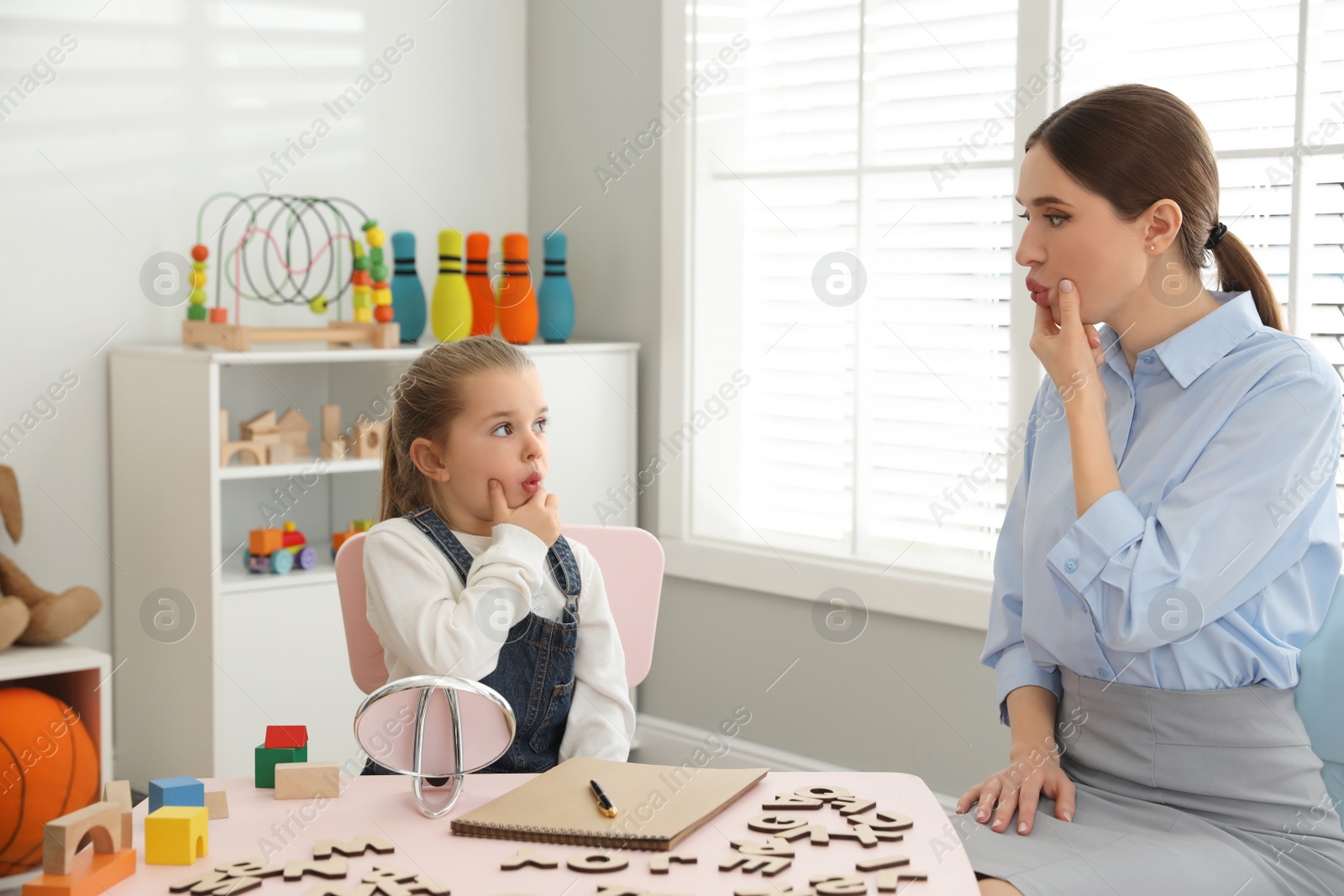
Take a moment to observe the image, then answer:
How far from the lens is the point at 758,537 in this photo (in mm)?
3309

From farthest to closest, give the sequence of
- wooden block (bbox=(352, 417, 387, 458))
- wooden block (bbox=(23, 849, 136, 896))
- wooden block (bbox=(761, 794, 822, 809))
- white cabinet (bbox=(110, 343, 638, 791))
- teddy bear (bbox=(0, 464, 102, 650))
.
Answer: wooden block (bbox=(352, 417, 387, 458)) < white cabinet (bbox=(110, 343, 638, 791)) < teddy bear (bbox=(0, 464, 102, 650)) < wooden block (bbox=(761, 794, 822, 809)) < wooden block (bbox=(23, 849, 136, 896))

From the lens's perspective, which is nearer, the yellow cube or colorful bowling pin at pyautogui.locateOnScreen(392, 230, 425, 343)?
the yellow cube

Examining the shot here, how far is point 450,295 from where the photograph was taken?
3.20 meters

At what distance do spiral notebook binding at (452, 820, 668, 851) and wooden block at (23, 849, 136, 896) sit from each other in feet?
0.90

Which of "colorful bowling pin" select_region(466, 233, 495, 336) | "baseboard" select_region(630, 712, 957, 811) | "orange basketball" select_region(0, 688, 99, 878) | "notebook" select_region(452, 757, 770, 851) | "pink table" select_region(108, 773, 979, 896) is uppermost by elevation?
"colorful bowling pin" select_region(466, 233, 495, 336)

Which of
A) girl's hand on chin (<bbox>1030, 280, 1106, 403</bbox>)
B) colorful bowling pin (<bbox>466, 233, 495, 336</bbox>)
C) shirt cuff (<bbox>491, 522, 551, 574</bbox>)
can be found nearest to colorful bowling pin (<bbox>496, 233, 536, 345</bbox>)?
colorful bowling pin (<bbox>466, 233, 495, 336</bbox>)

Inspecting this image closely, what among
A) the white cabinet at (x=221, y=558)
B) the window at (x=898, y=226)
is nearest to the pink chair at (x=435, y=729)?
the white cabinet at (x=221, y=558)

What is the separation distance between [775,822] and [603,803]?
16 centimetres

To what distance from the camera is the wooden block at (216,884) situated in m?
1.02

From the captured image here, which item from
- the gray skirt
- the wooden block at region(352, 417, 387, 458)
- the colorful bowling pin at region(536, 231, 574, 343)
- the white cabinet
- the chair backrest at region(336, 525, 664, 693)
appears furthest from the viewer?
the colorful bowling pin at region(536, 231, 574, 343)

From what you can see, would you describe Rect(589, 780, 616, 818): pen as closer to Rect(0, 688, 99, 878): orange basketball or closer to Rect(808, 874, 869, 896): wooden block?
Rect(808, 874, 869, 896): wooden block

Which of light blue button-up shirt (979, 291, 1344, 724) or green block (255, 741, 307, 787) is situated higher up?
light blue button-up shirt (979, 291, 1344, 724)

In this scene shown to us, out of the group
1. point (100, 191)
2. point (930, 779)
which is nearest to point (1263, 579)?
point (930, 779)

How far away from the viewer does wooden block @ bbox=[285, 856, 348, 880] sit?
3.45ft
